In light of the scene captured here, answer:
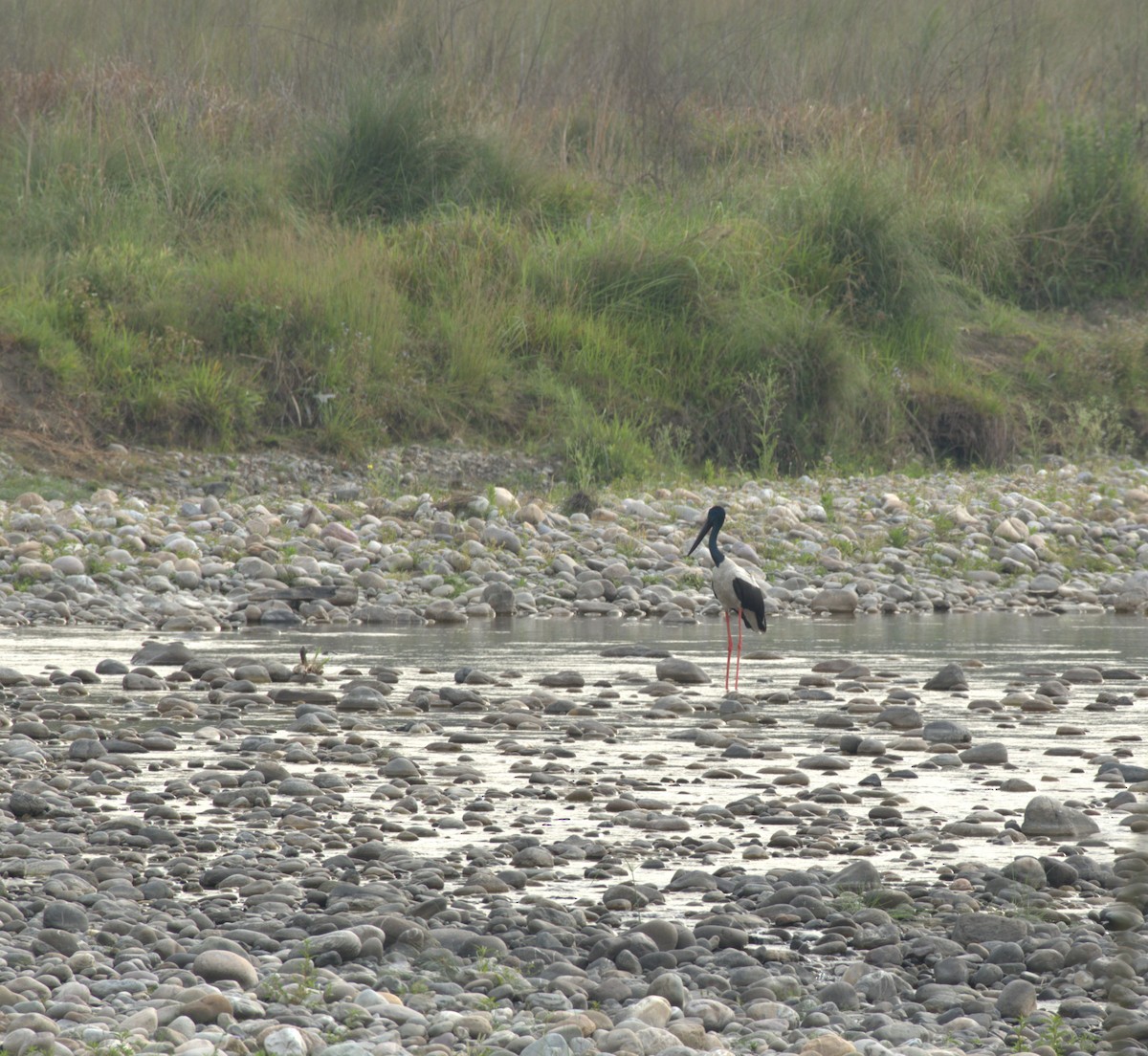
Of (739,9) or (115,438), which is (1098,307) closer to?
(739,9)

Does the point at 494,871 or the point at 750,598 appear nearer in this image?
the point at 494,871

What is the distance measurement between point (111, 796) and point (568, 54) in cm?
1517

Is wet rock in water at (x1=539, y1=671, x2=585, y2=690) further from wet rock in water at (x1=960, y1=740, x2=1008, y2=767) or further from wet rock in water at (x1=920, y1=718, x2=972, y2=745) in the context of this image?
wet rock in water at (x1=960, y1=740, x2=1008, y2=767)

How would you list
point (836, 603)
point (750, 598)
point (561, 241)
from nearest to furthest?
point (750, 598), point (836, 603), point (561, 241)

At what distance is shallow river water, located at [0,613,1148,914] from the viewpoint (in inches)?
196

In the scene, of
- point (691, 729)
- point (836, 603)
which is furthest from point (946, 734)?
point (836, 603)

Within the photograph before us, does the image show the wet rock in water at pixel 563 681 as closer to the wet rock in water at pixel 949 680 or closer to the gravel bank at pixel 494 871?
the gravel bank at pixel 494 871

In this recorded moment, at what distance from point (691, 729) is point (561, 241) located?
927cm

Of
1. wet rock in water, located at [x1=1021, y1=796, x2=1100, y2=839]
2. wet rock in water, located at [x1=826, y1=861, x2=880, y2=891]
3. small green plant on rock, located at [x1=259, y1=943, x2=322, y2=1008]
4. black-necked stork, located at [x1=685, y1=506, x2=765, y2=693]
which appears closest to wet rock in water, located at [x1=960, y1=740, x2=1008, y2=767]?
wet rock in water, located at [x1=1021, y1=796, x2=1100, y2=839]

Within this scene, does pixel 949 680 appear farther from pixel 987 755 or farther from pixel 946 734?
pixel 987 755

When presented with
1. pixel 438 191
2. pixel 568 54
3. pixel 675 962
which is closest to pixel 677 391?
pixel 438 191

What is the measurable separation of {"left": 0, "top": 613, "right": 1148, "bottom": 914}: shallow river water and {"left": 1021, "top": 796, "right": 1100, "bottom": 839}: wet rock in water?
2.9 inches

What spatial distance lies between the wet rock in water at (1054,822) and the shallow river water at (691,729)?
0.24 feet

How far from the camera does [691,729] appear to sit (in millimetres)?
6820
